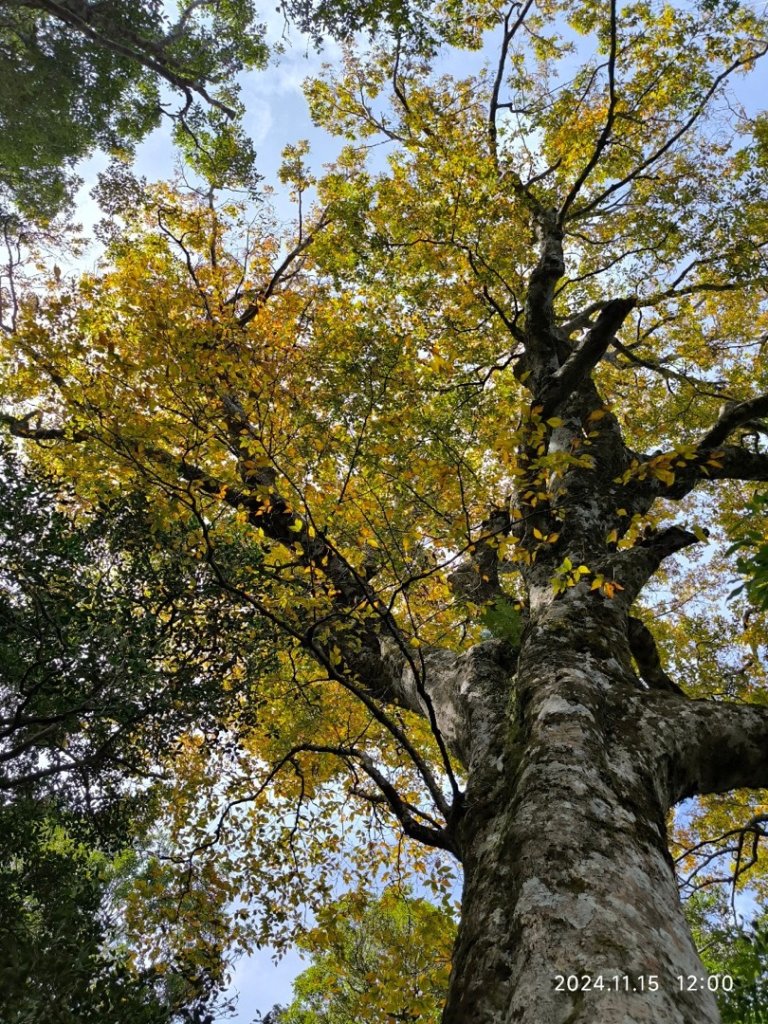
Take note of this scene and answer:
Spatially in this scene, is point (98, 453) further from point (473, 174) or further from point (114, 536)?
point (473, 174)

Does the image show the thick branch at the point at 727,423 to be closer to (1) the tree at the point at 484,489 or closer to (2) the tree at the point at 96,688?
(1) the tree at the point at 484,489

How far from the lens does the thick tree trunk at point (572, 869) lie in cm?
181

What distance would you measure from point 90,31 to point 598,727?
40.2ft

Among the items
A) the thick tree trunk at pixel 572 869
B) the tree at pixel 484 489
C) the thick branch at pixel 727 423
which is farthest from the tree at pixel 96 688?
the thick branch at pixel 727 423

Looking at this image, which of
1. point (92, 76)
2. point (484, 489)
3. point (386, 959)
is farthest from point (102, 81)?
point (386, 959)

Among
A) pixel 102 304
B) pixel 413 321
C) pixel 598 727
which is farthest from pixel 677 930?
pixel 102 304

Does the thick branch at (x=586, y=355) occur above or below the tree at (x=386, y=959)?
above

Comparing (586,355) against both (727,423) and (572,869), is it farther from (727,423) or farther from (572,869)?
(572,869)

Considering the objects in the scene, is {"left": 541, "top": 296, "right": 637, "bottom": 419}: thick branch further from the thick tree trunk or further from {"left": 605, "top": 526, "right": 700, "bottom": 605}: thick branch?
the thick tree trunk

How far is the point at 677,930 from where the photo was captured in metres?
2.14

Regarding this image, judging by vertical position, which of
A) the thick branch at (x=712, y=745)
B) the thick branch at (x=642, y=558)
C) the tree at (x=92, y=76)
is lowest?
the thick branch at (x=712, y=745)

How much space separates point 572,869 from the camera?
7.29 feet
